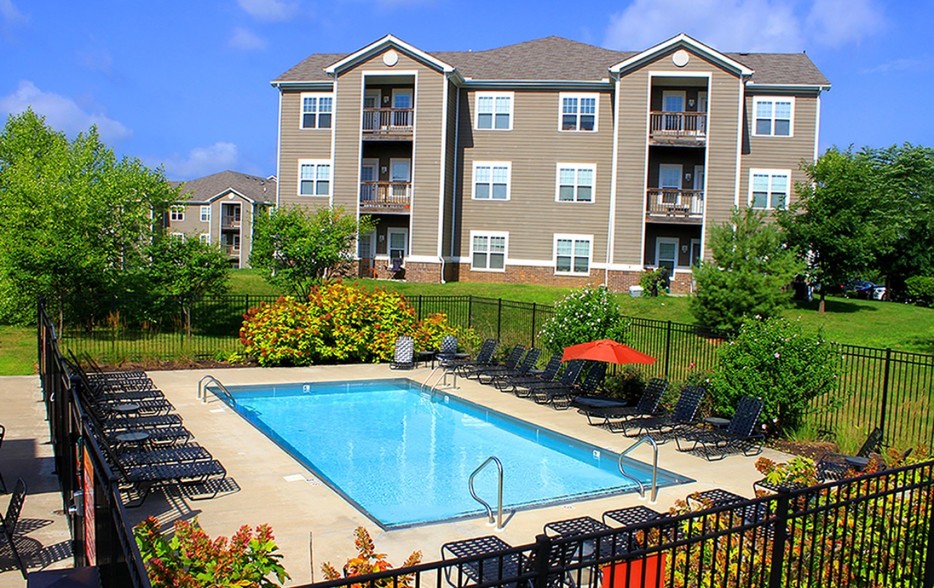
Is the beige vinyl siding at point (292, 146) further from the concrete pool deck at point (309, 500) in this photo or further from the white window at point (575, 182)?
the concrete pool deck at point (309, 500)

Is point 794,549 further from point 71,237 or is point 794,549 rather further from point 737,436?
point 71,237

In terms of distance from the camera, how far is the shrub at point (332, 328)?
21094mm

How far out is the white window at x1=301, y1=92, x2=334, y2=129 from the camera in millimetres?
36375

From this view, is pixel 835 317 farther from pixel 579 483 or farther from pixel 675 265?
pixel 579 483

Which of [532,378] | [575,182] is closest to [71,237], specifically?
[532,378]

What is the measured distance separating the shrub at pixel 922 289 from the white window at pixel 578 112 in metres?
20.7

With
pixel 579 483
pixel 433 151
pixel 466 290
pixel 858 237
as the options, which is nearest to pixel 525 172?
pixel 433 151

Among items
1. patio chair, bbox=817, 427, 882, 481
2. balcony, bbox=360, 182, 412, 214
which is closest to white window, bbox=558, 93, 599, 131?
balcony, bbox=360, 182, 412, 214

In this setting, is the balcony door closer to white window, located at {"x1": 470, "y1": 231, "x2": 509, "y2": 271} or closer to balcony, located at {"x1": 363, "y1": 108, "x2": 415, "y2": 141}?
white window, located at {"x1": 470, "y1": 231, "x2": 509, "y2": 271}

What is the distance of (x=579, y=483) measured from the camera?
12.3 m

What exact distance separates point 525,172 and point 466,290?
21.9 feet

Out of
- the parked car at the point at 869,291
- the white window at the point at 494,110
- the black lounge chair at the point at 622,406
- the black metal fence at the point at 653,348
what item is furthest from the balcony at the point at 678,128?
the parked car at the point at 869,291

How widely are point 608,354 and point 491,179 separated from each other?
2163cm

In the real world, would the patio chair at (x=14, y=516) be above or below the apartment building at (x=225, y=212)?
below
